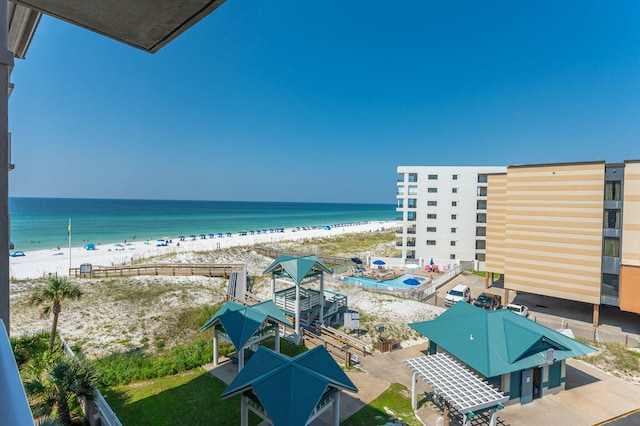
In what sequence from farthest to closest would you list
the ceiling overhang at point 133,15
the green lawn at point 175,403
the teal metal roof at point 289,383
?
the green lawn at point 175,403 → the teal metal roof at point 289,383 → the ceiling overhang at point 133,15

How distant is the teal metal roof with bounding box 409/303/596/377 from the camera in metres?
13.9

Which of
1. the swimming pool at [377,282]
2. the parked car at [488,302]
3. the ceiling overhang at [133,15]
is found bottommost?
the swimming pool at [377,282]

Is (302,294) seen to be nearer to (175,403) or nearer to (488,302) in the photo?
(175,403)

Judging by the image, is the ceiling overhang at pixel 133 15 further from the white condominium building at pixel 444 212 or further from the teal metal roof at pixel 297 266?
the white condominium building at pixel 444 212

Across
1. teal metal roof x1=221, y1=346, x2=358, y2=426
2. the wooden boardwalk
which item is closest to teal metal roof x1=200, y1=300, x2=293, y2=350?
teal metal roof x1=221, y1=346, x2=358, y2=426

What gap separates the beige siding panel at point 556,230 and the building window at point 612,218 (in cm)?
48

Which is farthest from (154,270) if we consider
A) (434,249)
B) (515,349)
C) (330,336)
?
(434,249)

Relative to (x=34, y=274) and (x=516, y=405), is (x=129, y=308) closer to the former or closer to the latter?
(x=34, y=274)

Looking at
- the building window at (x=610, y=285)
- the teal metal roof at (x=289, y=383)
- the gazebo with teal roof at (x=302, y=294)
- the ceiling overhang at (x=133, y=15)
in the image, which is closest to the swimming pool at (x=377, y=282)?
the gazebo with teal roof at (x=302, y=294)

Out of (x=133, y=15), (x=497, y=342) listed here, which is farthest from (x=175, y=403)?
(x=133, y=15)

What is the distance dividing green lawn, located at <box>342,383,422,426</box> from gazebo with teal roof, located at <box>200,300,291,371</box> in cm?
541

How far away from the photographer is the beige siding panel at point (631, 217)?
20.8 m

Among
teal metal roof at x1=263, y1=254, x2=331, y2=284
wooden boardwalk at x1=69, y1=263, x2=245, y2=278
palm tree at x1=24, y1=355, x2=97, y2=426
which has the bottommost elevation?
wooden boardwalk at x1=69, y1=263, x2=245, y2=278

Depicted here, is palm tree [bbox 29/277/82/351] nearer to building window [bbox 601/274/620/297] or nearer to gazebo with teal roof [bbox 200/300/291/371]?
gazebo with teal roof [bbox 200/300/291/371]
